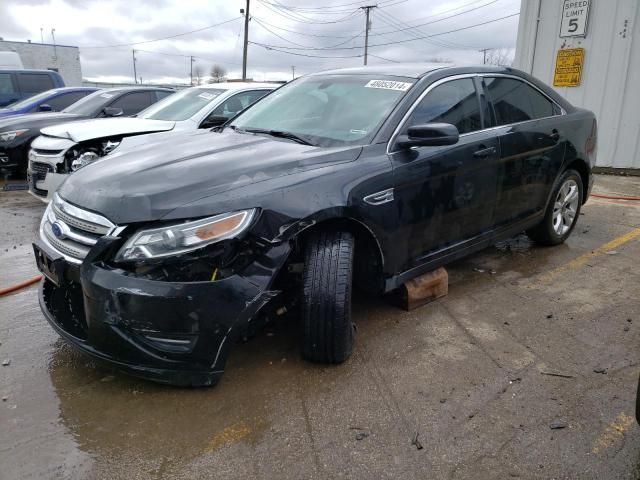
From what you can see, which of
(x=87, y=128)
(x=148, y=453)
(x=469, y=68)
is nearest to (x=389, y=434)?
(x=148, y=453)

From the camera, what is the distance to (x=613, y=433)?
2309mm

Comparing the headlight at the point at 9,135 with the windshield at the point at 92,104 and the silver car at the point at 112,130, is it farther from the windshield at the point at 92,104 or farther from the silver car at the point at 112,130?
the silver car at the point at 112,130

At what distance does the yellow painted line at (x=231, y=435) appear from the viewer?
2.24 m

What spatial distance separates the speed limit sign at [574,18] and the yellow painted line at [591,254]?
4802 mm

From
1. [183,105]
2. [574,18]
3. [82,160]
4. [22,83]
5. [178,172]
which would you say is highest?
[574,18]

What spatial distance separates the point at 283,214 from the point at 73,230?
3.55 ft

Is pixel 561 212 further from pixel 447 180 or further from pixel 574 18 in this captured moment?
pixel 574 18

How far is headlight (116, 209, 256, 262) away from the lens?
7.45 ft

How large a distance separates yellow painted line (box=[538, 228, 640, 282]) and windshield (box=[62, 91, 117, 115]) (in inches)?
288

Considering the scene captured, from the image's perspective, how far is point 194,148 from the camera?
3088mm

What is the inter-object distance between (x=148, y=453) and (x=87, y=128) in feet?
16.2

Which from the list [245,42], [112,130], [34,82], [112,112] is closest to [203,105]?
[112,130]

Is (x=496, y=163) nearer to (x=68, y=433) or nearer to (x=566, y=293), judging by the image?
(x=566, y=293)

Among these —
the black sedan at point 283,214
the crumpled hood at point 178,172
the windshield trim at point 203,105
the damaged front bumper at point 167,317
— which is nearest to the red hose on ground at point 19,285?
the black sedan at point 283,214
